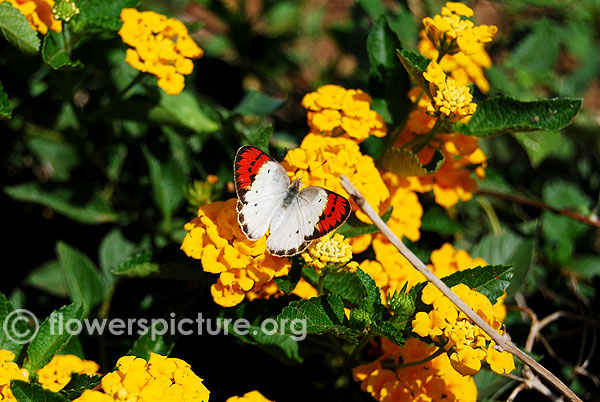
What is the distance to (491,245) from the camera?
2516 mm

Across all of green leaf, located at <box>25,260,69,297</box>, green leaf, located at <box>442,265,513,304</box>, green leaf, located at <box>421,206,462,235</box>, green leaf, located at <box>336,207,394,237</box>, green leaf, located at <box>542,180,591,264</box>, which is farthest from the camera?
green leaf, located at <box>542,180,591,264</box>

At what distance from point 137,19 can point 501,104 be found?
1267 mm

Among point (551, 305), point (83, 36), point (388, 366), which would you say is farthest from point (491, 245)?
point (83, 36)

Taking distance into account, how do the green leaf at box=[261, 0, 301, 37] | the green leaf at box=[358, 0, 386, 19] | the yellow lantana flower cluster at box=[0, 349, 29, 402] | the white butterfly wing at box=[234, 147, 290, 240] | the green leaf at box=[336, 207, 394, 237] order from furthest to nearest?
the green leaf at box=[261, 0, 301, 37] < the green leaf at box=[358, 0, 386, 19] < the green leaf at box=[336, 207, 394, 237] < the white butterfly wing at box=[234, 147, 290, 240] < the yellow lantana flower cluster at box=[0, 349, 29, 402]

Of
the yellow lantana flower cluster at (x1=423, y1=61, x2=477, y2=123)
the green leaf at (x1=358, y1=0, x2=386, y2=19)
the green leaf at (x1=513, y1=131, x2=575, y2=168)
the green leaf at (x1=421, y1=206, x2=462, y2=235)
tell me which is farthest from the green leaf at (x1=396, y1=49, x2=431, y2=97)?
the green leaf at (x1=358, y1=0, x2=386, y2=19)

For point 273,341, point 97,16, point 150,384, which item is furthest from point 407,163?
point 97,16

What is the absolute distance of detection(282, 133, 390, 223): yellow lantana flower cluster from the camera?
70.2 inches

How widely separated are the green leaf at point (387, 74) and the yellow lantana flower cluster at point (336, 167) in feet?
1.17

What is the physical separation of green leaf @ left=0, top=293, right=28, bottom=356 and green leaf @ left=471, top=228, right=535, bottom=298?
5.75 ft

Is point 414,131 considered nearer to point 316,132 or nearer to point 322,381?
point 316,132

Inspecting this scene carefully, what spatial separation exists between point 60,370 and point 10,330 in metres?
0.22

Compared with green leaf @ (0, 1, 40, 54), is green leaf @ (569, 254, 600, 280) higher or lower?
lower

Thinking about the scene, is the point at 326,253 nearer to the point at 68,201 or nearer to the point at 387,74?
the point at 387,74

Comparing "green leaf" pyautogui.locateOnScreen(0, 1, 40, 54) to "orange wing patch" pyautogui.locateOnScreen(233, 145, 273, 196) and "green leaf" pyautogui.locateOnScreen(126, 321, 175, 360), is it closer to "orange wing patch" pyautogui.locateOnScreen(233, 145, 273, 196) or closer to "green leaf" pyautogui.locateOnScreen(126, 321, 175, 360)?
"orange wing patch" pyautogui.locateOnScreen(233, 145, 273, 196)
